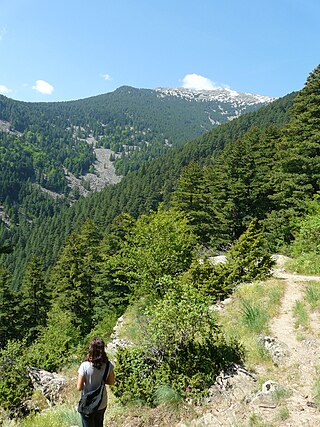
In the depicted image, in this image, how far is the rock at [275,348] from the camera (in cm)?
776

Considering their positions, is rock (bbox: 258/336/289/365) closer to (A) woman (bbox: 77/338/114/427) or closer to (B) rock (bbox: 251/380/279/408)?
(B) rock (bbox: 251/380/279/408)

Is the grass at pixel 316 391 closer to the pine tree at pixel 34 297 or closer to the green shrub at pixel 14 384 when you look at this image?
the green shrub at pixel 14 384

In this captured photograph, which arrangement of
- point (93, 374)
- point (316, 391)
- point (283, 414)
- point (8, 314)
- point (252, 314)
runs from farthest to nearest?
1. point (8, 314)
2. point (252, 314)
3. point (316, 391)
4. point (283, 414)
5. point (93, 374)

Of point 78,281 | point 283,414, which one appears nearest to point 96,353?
point 283,414

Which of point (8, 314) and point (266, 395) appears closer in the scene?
point (266, 395)

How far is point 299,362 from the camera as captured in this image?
7488mm

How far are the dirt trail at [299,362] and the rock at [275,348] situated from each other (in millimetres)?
117

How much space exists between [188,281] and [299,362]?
666cm

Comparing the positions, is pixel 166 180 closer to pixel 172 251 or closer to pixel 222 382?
pixel 172 251

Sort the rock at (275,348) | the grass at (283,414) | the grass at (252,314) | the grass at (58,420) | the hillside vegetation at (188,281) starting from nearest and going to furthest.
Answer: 1. the grass at (283,414)
2. the grass at (58,420)
3. the hillside vegetation at (188,281)
4. the rock at (275,348)
5. the grass at (252,314)

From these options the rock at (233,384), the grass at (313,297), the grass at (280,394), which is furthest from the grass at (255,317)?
the grass at (280,394)

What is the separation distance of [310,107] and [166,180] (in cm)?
7345

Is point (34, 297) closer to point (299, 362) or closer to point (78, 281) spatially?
point (78, 281)

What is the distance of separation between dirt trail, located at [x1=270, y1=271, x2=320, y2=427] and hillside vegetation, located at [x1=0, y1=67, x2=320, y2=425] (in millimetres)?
116
